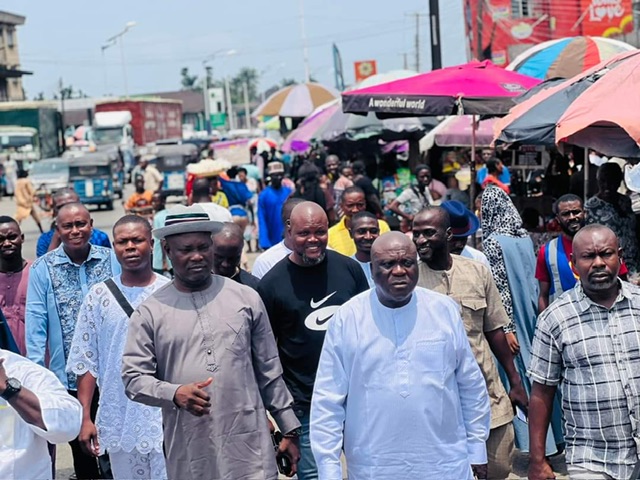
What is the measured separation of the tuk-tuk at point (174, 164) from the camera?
4028 cm

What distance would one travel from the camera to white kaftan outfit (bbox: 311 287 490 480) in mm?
4410

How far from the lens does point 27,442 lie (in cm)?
381

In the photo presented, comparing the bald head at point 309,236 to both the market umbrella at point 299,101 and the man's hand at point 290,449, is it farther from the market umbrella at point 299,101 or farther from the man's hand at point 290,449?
the market umbrella at point 299,101

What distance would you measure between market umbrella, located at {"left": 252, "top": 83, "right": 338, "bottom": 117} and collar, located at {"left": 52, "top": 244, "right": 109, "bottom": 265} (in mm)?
20144

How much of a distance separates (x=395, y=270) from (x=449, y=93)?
6265mm

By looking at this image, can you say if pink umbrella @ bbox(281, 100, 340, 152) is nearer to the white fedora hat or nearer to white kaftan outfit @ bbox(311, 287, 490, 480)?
the white fedora hat

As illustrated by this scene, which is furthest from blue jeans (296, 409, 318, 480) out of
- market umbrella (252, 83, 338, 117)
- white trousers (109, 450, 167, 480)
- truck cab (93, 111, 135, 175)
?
truck cab (93, 111, 135, 175)

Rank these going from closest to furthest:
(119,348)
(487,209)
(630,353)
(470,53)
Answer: (630,353), (119,348), (487,209), (470,53)

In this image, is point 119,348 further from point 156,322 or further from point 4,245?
point 4,245

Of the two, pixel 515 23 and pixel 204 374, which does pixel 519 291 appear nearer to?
pixel 204 374

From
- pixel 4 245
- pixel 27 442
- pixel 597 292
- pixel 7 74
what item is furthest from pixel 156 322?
pixel 7 74

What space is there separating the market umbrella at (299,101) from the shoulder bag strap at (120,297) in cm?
2128

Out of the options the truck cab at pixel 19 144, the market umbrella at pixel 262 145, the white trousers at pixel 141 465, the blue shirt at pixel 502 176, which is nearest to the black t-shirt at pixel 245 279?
the white trousers at pixel 141 465

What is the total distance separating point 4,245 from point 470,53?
2795 centimetres
